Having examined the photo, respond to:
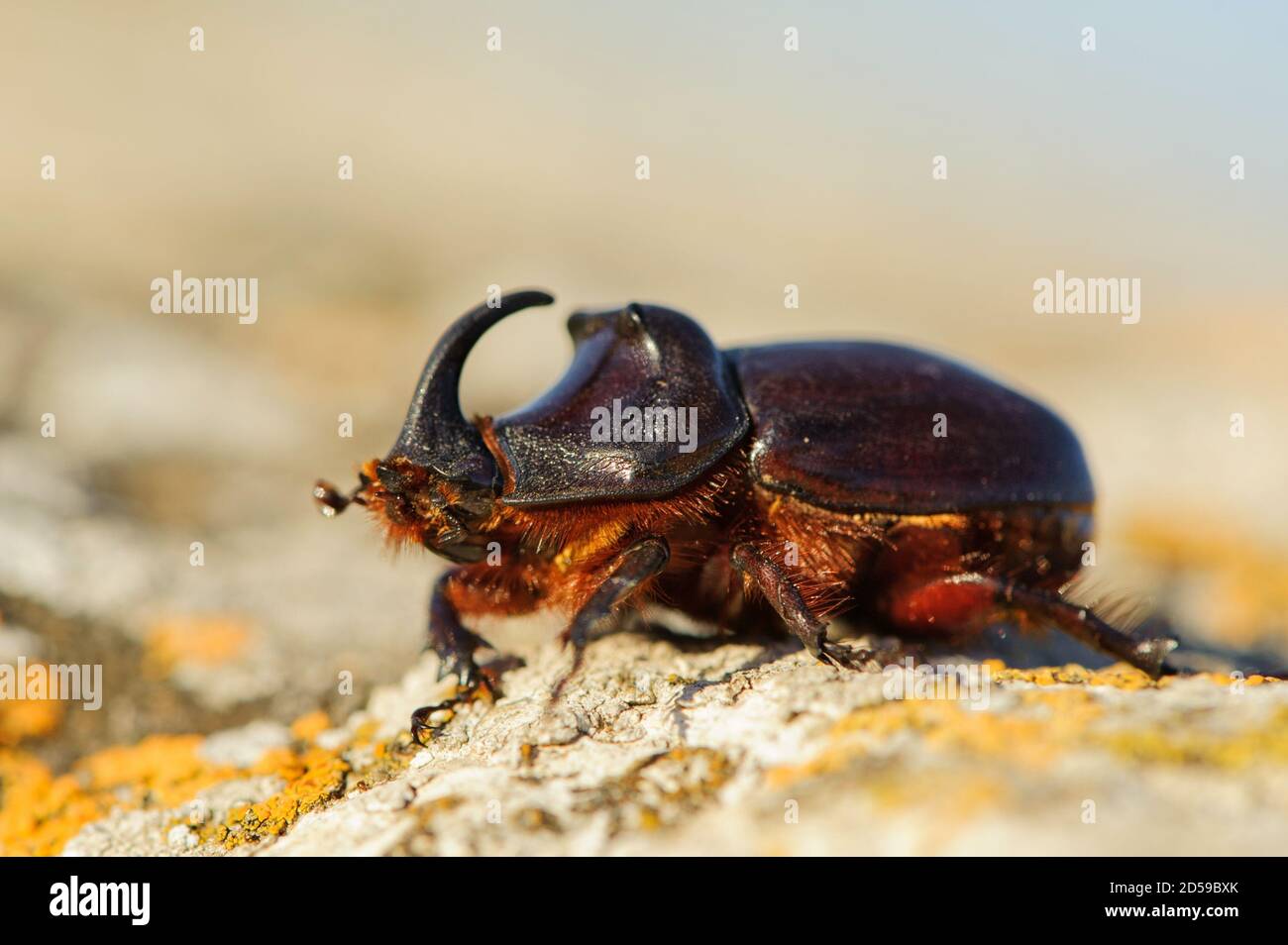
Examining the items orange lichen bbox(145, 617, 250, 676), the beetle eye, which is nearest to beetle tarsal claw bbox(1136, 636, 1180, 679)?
the beetle eye

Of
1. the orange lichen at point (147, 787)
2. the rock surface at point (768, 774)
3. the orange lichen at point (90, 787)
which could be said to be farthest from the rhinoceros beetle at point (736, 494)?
the orange lichen at point (90, 787)

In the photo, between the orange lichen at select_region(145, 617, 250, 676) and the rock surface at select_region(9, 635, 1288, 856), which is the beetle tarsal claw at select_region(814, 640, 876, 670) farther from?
the orange lichen at select_region(145, 617, 250, 676)

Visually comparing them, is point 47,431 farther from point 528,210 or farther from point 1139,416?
point 528,210

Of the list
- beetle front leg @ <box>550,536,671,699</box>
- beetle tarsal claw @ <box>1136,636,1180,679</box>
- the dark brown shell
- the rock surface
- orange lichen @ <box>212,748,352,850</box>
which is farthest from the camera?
the dark brown shell

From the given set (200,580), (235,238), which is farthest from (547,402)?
(235,238)

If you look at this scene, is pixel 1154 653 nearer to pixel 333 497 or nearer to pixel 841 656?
pixel 841 656

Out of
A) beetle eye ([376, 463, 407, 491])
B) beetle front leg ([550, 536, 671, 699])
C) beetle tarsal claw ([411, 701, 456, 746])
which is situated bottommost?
beetle tarsal claw ([411, 701, 456, 746])
